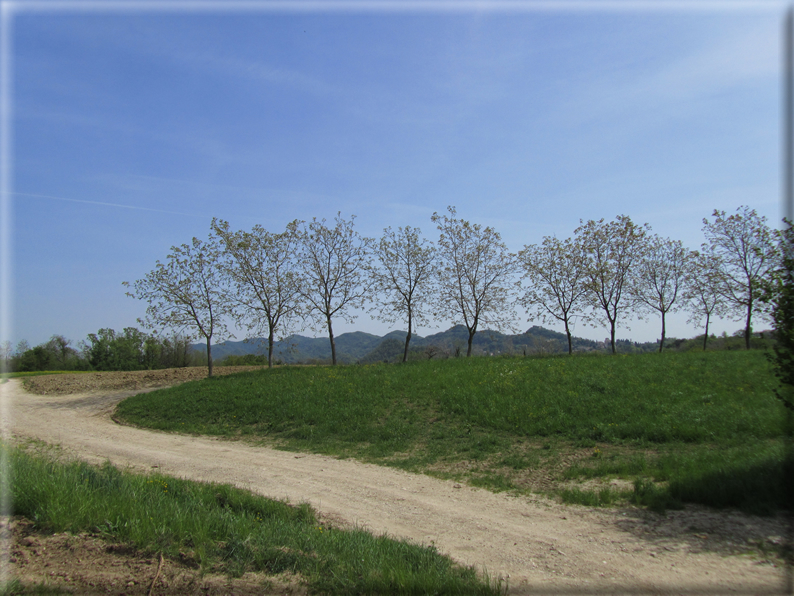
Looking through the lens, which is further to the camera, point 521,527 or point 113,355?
point 113,355

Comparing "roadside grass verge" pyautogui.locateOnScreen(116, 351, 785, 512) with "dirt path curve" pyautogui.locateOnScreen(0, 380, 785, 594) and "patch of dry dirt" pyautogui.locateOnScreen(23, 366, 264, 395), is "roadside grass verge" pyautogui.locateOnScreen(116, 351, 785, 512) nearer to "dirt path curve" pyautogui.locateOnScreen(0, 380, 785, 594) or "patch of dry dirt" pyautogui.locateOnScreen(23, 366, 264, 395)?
"dirt path curve" pyautogui.locateOnScreen(0, 380, 785, 594)

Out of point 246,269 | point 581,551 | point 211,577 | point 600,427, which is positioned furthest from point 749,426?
point 246,269

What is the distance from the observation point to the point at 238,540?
5.43m

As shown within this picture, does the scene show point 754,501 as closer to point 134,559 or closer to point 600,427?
point 600,427

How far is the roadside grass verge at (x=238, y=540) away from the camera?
465 cm

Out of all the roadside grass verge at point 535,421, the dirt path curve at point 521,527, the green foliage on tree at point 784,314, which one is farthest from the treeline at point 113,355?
the green foliage on tree at point 784,314

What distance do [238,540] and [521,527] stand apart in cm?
463

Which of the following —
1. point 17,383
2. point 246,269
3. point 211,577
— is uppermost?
point 246,269

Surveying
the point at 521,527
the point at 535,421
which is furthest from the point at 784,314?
the point at 535,421

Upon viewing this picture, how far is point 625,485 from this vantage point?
8.59 m

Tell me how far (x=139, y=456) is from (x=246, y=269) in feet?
65.9

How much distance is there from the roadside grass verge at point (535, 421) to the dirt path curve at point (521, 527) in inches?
33.1

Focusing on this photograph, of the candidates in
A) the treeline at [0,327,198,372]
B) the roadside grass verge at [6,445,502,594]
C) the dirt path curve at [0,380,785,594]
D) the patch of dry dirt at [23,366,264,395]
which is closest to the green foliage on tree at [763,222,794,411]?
the dirt path curve at [0,380,785,594]

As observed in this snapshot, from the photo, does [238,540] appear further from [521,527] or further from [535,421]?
[535,421]
